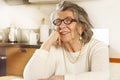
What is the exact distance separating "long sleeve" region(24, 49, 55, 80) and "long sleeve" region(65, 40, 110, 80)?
28cm

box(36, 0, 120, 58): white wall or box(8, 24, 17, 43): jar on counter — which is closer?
box(36, 0, 120, 58): white wall

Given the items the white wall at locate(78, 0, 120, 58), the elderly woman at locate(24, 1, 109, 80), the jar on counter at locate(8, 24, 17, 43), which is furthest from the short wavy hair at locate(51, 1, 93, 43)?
the jar on counter at locate(8, 24, 17, 43)

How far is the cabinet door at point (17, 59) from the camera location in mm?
2221

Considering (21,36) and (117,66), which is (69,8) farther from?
(21,36)

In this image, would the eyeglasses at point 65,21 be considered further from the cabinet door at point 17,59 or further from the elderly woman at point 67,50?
the cabinet door at point 17,59

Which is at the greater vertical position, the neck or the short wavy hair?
the short wavy hair

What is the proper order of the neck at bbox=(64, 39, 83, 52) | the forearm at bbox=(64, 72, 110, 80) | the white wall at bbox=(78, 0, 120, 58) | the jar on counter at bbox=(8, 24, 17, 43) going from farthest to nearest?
the jar on counter at bbox=(8, 24, 17, 43) < the white wall at bbox=(78, 0, 120, 58) < the neck at bbox=(64, 39, 83, 52) < the forearm at bbox=(64, 72, 110, 80)

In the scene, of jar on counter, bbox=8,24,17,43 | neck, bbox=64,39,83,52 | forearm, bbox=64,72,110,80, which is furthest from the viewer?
jar on counter, bbox=8,24,17,43

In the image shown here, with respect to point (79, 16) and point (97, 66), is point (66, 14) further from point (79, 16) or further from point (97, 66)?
point (97, 66)

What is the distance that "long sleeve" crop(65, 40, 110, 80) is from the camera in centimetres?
123

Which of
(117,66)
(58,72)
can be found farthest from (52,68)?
(117,66)

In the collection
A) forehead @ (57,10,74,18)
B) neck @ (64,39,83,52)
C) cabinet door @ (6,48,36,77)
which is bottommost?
cabinet door @ (6,48,36,77)

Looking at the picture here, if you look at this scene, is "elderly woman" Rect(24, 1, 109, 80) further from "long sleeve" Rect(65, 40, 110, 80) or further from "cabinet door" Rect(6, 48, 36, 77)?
"cabinet door" Rect(6, 48, 36, 77)

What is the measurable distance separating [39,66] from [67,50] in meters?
0.24
